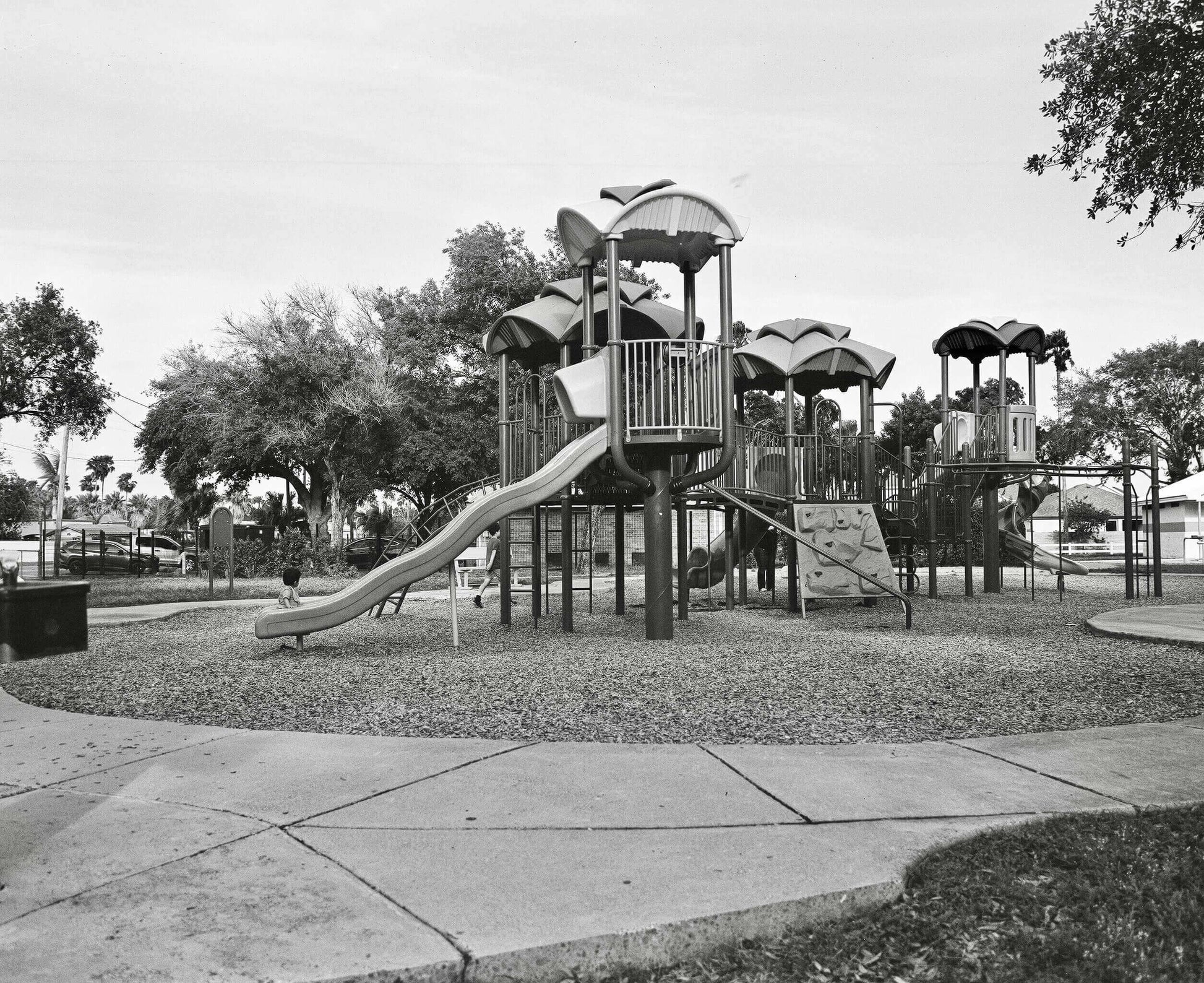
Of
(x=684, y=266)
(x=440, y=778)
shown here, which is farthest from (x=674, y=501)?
(x=440, y=778)

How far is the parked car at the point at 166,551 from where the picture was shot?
124 feet

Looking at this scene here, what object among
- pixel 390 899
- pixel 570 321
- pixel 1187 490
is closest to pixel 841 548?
pixel 570 321

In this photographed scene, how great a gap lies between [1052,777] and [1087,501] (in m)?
63.0

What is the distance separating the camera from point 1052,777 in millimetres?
4910

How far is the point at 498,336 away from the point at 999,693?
9795 millimetres

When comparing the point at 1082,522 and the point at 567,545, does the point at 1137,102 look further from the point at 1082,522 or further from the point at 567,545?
the point at 1082,522

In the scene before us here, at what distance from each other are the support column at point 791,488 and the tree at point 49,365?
56.9ft

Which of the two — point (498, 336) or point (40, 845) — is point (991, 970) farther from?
point (498, 336)

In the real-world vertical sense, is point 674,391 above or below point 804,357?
below

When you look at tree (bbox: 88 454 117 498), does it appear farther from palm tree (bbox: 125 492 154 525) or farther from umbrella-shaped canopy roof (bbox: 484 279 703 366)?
umbrella-shaped canopy roof (bbox: 484 279 703 366)

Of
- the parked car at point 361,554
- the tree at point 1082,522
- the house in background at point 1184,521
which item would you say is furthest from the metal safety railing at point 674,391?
the tree at point 1082,522

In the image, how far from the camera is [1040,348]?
2230 centimetres

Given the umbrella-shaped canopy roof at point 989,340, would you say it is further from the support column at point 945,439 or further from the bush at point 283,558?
the bush at point 283,558

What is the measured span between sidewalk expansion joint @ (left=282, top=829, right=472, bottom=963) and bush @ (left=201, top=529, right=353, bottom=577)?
26782 mm
